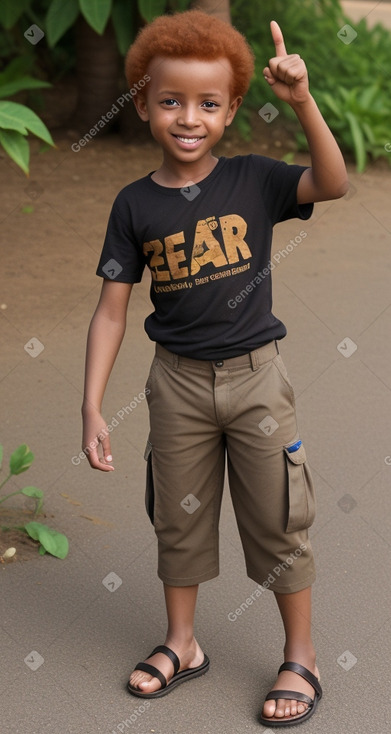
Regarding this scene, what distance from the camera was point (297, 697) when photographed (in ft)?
9.05

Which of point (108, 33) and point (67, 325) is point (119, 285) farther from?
point (108, 33)

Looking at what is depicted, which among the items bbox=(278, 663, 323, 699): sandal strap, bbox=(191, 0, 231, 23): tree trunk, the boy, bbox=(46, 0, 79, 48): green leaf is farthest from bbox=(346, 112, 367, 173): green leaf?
bbox=(278, 663, 323, 699): sandal strap

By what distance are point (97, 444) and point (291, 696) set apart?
0.81 meters

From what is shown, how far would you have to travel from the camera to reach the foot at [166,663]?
2852mm

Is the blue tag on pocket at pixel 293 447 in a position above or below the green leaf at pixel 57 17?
above

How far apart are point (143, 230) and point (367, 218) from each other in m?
4.39

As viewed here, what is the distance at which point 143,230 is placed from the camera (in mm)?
2646

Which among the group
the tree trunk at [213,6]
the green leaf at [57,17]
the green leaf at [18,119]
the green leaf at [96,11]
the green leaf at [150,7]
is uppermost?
the green leaf at [18,119]

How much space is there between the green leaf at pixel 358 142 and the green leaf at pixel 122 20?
168cm

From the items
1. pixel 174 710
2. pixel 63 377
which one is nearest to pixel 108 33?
pixel 63 377

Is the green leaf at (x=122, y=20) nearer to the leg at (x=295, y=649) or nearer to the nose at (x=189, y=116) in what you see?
the nose at (x=189, y=116)

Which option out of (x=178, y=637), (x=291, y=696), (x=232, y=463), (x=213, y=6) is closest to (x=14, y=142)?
(x=232, y=463)

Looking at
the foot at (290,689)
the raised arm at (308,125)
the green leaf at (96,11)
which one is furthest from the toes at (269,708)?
the green leaf at (96,11)

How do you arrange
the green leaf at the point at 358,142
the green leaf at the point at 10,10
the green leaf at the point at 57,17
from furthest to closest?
the green leaf at the point at 358,142
the green leaf at the point at 10,10
the green leaf at the point at 57,17
